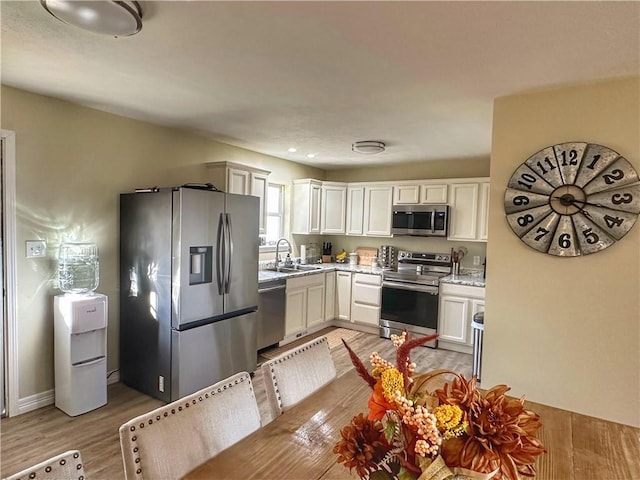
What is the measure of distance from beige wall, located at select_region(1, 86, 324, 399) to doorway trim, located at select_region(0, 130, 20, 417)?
3cm

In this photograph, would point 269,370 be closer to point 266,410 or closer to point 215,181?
point 266,410

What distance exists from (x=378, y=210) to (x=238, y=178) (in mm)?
2102

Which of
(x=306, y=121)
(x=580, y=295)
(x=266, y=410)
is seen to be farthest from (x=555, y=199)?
(x=266, y=410)

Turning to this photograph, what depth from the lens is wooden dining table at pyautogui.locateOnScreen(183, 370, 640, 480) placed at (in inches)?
42.1

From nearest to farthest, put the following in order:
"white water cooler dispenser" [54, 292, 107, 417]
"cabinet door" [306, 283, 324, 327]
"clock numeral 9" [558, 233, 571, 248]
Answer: "clock numeral 9" [558, 233, 571, 248]
"white water cooler dispenser" [54, 292, 107, 417]
"cabinet door" [306, 283, 324, 327]

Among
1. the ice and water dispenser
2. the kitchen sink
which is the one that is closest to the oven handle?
the kitchen sink

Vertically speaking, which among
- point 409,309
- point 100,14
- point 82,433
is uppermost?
point 100,14

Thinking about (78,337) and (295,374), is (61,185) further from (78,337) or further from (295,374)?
(295,374)

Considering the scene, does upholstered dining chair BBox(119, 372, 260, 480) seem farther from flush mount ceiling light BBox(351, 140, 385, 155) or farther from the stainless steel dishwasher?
flush mount ceiling light BBox(351, 140, 385, 155)

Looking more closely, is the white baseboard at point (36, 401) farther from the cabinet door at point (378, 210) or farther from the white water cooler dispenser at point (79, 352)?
the cabinet door at point (378, 210)

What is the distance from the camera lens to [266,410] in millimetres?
2857

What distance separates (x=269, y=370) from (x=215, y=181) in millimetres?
2881

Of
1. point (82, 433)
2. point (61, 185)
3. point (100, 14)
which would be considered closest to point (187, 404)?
point (100, 14)

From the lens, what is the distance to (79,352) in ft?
8.87
